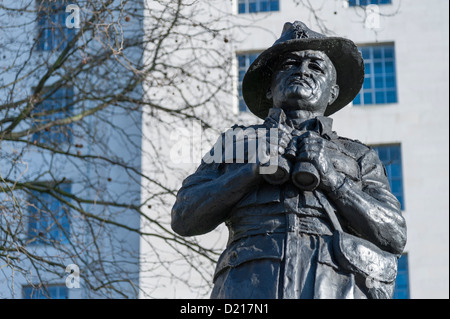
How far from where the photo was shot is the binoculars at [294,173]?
743cm

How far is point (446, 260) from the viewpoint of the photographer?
33344 millimetres

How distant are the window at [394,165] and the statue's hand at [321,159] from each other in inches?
1051

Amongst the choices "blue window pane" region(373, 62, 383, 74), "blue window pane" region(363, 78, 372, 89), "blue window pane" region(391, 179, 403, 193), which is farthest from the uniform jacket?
"blue window pane" region(373, 62, 383, 74)

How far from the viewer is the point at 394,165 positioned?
34.8 metres

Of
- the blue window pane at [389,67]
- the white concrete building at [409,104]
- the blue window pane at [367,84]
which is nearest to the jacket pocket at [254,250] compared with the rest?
the white concrete building at [409,104]

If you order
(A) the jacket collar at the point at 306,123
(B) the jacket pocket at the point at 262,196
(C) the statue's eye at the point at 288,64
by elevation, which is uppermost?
(C) the statue's eye at the point at 288,64

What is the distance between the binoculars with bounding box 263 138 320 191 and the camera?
743cm

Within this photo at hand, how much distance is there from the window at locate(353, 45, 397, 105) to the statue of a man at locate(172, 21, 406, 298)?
27.2m

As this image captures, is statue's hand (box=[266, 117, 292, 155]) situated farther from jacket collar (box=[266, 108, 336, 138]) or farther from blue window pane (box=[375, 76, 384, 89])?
blue window pane (box=[375, 76, 384, 89])

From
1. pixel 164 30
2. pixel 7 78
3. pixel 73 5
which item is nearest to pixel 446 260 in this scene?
pixel 7 78

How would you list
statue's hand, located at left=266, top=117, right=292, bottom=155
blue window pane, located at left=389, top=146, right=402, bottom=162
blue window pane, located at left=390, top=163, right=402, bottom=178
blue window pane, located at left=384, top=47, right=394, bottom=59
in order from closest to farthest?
statue's hand, located at left=266, top=117, right=292, bottom=155 < blue window pane, located at left=390, top=163, right=402, bottom=178 < blue window pane, located at left=389, top=146, right=402, bottom=162 < blue window pane, located at left=384, top=47, right=394, bottom=59

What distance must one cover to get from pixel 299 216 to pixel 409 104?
93.2 feet

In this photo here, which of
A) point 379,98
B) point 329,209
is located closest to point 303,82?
point 329,209

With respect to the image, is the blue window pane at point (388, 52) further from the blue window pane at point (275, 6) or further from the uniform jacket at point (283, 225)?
the uniform jacket at point (283, 225)
